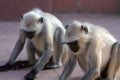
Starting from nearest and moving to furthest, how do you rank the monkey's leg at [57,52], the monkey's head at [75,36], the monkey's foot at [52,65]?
the monkey's head at [75,36] → the monkey's leg at [57,52] → the monkey's foot at [52,65]

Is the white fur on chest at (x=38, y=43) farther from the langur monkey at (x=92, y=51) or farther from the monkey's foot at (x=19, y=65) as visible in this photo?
the langur monkey at (x=92, y=51)

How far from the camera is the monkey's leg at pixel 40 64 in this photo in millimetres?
5688

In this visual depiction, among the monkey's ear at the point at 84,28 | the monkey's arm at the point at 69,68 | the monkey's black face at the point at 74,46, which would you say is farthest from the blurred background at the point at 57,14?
the monkey's ear at the point at 84,28

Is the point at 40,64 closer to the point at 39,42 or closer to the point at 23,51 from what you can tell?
the point at 39,42

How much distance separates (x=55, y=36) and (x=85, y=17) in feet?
14.5

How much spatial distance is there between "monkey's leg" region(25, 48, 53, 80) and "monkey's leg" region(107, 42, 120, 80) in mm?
916

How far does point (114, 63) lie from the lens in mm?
5387

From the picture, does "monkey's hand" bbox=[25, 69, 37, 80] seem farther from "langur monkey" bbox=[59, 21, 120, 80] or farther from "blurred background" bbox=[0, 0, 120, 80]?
"langur monkey" bbox=[59, 21, 120, 80]

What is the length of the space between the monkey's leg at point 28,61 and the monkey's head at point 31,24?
16.9 inches

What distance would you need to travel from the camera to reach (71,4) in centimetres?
1081

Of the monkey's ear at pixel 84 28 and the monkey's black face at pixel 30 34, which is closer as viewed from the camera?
the monkey's ear at pixel 84 28

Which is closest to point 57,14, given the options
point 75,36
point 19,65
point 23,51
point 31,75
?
point 23,51

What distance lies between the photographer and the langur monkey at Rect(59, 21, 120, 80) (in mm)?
4945

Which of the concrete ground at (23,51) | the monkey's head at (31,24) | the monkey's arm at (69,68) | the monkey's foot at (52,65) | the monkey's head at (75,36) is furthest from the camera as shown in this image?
the monkey's foot at (52,65)
